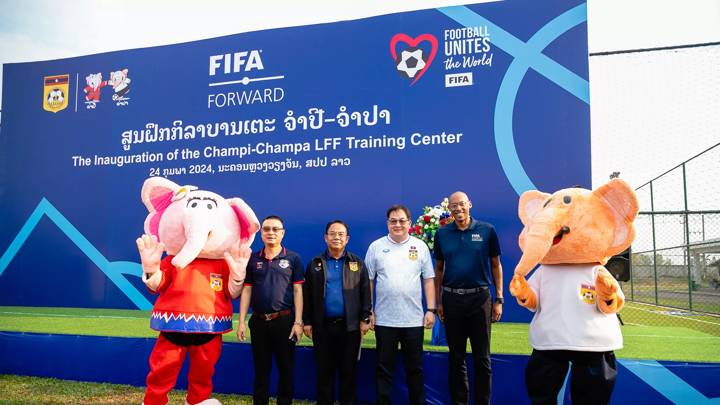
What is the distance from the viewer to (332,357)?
3357 mm

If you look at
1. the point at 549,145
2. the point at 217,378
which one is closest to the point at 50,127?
the point at 217,378

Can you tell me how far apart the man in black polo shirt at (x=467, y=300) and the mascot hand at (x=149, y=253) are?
1.89m

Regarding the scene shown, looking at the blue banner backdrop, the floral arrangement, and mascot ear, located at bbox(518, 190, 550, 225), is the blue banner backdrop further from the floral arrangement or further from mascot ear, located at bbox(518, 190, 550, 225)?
mascot ear, located at bbox(518, 190, 550, 225)

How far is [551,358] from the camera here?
9.07ft

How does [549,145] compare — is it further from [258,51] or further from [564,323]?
[258,51]

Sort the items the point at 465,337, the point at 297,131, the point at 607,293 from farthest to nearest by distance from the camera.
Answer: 1. the point at 297,131
2. the point at 465,337
3. the point at 607,293

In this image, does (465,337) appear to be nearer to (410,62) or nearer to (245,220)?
(245,220)

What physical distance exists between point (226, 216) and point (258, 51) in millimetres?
3914

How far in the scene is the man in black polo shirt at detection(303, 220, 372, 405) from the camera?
3.31 metres

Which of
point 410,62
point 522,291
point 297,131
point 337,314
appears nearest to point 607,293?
point 522,291

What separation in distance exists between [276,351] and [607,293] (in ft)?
6.77

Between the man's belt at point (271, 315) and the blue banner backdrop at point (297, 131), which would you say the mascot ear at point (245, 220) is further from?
the blue banner backdrop at point (297, 131)

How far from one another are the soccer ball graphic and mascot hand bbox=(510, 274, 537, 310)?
3.88 metres

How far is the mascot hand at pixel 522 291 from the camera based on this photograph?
9.09 ft
